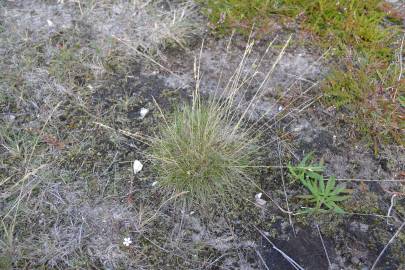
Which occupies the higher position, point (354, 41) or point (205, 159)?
point (354, 41)

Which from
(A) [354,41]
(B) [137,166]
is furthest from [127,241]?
(A) [354,41]

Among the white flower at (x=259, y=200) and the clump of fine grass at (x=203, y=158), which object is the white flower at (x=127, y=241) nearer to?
the clump of fine grass at (x=203, y=158)

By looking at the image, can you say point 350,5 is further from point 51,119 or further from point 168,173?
point 51,119

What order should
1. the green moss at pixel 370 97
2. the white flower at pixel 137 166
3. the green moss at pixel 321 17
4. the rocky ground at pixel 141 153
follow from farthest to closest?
the green moss at pixel 321 17
the green moss at pixel 370 97
the white flower at pixel 137 166
the rocky ground at pixel 141 153

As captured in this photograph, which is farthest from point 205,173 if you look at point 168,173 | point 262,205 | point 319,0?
point 319,0

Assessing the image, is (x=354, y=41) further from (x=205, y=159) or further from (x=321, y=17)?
(x=205, y=159)

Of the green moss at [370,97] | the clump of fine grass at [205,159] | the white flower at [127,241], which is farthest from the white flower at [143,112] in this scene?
the green moss at [370,97]
